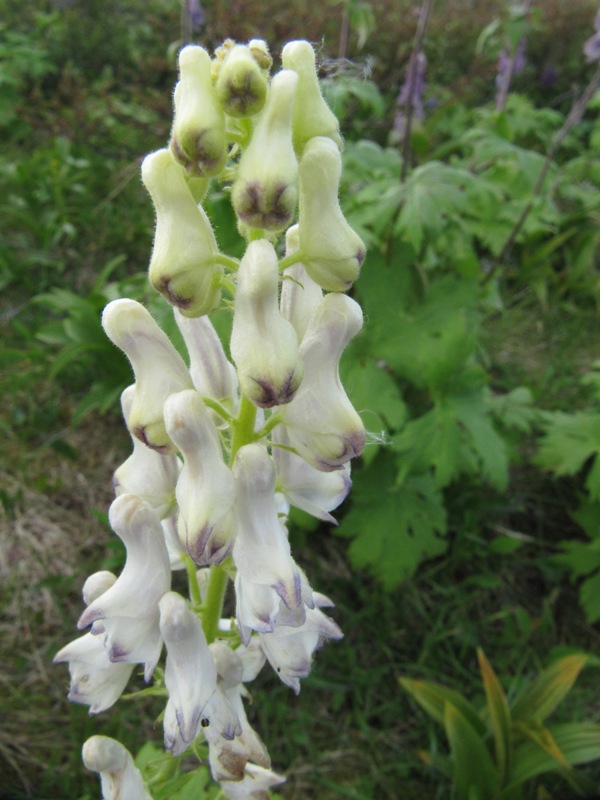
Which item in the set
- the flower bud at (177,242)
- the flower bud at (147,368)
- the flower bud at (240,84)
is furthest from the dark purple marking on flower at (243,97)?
the flower bud at (147,368)

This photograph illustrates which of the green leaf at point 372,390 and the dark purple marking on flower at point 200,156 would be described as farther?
the green leaf at point 372,390

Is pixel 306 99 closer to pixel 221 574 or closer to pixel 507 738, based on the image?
pixel 221 574

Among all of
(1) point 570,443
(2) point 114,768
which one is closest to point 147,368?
(2) point 114,768

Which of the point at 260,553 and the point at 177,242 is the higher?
the point at 177,242

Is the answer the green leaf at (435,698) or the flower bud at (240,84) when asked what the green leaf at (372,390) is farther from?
the flower bud at (240,84)

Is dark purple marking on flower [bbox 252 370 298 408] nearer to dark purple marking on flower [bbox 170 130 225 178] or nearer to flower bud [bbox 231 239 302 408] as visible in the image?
flower bud [bbox 231 239 302 408]

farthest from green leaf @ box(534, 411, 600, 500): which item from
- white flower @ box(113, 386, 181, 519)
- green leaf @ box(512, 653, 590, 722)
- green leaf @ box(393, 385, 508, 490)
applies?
white flower @ box(113, 386, 181, 519)
